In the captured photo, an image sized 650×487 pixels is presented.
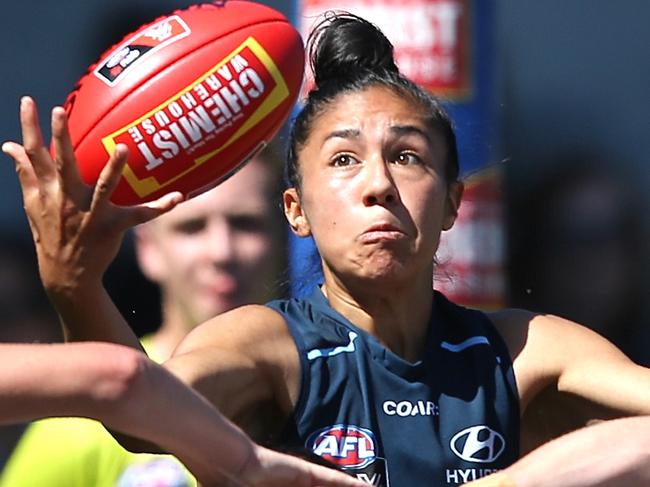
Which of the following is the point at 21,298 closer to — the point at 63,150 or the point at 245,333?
the point at 245,333

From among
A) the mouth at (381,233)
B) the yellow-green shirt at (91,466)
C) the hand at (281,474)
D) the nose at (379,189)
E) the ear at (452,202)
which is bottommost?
the yellow-green shirt at (91,466)

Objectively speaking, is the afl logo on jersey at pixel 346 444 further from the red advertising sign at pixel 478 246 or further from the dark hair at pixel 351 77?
the red advertising sign at pixel 478 246

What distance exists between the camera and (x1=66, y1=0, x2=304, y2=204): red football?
3.00 m

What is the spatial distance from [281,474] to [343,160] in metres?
1.07

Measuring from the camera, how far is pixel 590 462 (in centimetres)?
225

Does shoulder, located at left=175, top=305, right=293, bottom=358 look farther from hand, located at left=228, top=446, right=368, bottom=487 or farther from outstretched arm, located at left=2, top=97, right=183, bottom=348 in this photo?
hand, located at left=228, top=446, right=368, bottom=487

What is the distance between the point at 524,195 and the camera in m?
4.72

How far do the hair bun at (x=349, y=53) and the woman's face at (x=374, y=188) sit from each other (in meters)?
0.12

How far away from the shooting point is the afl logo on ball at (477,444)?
2881mm

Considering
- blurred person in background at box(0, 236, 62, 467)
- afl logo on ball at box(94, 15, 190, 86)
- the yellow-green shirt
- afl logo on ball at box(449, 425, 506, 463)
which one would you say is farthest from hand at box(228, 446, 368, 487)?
blurred person in background at box(0, 236, 62, 467)

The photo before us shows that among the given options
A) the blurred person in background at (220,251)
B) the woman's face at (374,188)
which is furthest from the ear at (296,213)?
the blurred person in background at (220,251)

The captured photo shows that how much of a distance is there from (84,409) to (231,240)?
2.06 metres

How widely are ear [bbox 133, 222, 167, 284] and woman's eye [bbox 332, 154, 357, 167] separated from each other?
49.9 inches

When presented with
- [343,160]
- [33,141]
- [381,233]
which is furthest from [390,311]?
[33,141]
